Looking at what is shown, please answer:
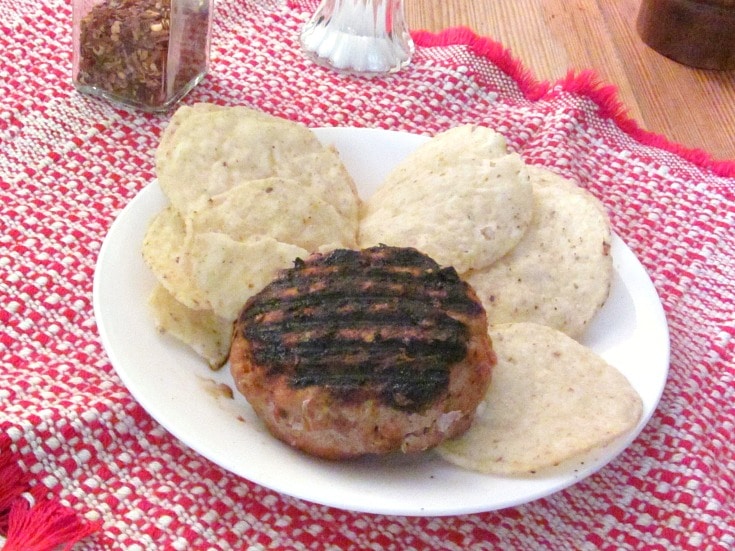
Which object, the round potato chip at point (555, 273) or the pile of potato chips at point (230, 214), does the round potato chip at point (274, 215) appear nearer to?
the pile of potato chips at point (230, 214)

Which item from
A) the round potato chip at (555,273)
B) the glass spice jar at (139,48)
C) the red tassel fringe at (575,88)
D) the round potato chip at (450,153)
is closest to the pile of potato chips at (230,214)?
the round potato chip at (450,153)

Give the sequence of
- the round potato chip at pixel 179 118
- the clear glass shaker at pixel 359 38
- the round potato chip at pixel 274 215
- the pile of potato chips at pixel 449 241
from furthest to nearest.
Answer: the clear glass shaker at pixel 359 38 < the round potato chip at pixel 179 118 < the round potato chip at pixel 274 215 < the pile of potato chips at pixel 449 241

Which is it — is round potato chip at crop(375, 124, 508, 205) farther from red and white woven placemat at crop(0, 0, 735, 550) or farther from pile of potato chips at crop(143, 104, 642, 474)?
red and white woven placemat at crop(0, 0, 735, 550)

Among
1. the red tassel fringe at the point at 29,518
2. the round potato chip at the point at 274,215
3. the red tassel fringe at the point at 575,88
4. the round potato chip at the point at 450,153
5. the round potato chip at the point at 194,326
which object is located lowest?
the red tassel fringe at the point at 29,518

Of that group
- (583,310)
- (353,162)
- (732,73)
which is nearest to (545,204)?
(583,310)

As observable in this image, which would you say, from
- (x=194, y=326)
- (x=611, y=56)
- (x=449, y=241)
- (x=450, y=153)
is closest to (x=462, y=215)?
(x=449, y=241)

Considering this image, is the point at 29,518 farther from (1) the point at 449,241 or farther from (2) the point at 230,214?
(1) the point at 449,241

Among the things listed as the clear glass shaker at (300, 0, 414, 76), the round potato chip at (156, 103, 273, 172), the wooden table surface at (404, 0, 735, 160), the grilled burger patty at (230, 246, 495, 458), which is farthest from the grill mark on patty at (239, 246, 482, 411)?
the wooden table surface at (404, 0, 735, 160)
